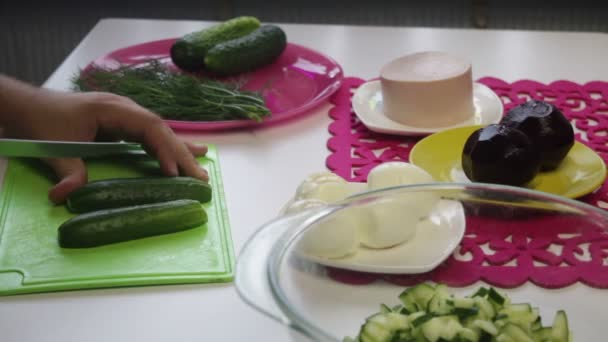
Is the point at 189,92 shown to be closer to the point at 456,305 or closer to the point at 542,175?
the point at 542,175

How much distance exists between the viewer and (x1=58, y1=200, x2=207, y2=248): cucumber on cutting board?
1049 mm

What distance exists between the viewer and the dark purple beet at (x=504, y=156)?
3.68 feet

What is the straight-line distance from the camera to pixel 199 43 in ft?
5.72

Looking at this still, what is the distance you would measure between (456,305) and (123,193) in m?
0.59

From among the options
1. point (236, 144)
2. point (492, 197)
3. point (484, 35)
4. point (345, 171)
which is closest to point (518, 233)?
point (492, 197)

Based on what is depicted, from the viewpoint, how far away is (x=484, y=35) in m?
1.94

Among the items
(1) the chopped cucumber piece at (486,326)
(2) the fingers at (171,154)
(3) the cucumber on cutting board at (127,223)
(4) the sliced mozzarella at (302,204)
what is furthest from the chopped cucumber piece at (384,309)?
(2) the fingers at (171,154)

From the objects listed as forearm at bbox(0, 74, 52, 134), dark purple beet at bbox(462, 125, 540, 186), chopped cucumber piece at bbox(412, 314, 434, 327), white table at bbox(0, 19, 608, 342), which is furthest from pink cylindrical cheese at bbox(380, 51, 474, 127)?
chopped cucumber piece at bbox(412, 314, 434, 327)

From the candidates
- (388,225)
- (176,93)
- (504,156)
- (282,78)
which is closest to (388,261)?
(388,225)

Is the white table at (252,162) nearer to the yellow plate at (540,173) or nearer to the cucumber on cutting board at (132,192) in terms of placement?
the cucumber on cutting board at (132,192)

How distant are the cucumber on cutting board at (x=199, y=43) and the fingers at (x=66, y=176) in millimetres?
556

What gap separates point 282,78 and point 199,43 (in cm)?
20

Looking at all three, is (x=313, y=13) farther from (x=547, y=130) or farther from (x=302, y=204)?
(x=302, y=204)

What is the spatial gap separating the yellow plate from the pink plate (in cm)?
→ 32
